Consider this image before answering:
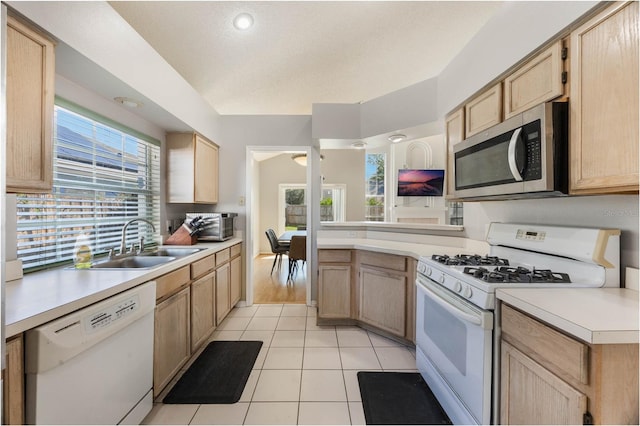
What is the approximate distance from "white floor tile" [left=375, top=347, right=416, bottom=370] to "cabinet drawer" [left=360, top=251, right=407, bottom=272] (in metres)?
0.69

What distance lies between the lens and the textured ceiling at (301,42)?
82.1 inches

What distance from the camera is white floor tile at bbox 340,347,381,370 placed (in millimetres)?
2041

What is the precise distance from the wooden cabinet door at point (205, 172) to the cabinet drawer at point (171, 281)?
3.55ft

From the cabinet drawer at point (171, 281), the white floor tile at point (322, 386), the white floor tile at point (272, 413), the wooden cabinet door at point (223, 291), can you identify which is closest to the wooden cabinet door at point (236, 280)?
the wooden cabinet door at point (223, 291)

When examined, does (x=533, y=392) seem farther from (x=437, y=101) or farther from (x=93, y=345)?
(x=437, y=101)

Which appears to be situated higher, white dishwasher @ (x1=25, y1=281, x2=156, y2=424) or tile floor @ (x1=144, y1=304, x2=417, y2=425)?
white dishwasher @ (x1=25, y1=281, x2=156, y2=424)

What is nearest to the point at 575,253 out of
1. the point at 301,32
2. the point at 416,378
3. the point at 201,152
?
the point at 416,378

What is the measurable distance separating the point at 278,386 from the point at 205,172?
88.0 inches

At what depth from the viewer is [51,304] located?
0.99 meters

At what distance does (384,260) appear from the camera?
239 cm

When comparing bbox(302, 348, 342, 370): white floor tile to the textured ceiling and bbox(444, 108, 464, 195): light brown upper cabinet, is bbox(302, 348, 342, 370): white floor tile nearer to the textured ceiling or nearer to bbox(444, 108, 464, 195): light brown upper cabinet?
bbox(444, 108, 464, 195): light brown upper cabinet

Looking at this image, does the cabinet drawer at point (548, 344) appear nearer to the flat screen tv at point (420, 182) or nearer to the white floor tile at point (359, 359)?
the white floor tile at point (359, 359)

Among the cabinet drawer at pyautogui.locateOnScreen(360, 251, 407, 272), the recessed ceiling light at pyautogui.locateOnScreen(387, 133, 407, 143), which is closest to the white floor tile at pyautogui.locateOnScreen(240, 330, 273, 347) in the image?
the cabinet drawer at pyautogui.locateOnScreen(360, 251, 407, 272)

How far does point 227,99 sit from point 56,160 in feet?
6.75
